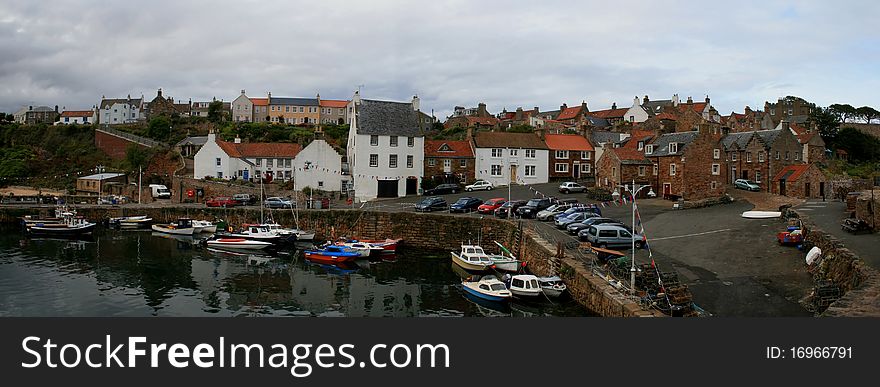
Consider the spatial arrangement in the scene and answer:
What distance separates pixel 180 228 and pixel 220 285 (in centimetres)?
2128

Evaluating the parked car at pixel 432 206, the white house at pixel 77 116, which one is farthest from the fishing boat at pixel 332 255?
the white house at pixel 77 116

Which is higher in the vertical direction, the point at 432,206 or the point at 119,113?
the point at 119,113

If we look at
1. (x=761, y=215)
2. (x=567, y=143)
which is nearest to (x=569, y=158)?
(x=567, y=143)

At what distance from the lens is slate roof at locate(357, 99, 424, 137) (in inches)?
2194

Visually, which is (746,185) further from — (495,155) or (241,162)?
(241,162)

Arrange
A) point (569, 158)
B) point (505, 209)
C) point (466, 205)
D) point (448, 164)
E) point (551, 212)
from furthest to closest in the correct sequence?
point (569, 158) < point (448, 164) < point (466, 205) < point (505, 209) < point (551, 212)

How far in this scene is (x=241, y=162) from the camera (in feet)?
210

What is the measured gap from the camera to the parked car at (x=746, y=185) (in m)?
48.7

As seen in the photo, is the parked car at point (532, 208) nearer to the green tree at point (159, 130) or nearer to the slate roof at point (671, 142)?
the slate roof at point (671, 142)

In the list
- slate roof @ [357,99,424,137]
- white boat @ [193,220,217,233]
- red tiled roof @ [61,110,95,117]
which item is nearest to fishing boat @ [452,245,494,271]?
slate roof @ [357,99,424,137]

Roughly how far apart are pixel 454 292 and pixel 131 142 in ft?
223

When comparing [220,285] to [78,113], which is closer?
[220,285]

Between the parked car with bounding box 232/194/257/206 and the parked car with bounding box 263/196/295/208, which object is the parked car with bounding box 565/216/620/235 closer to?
the parked car with bounding box 263/196/295/208

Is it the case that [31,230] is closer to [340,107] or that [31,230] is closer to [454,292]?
[454,292]
